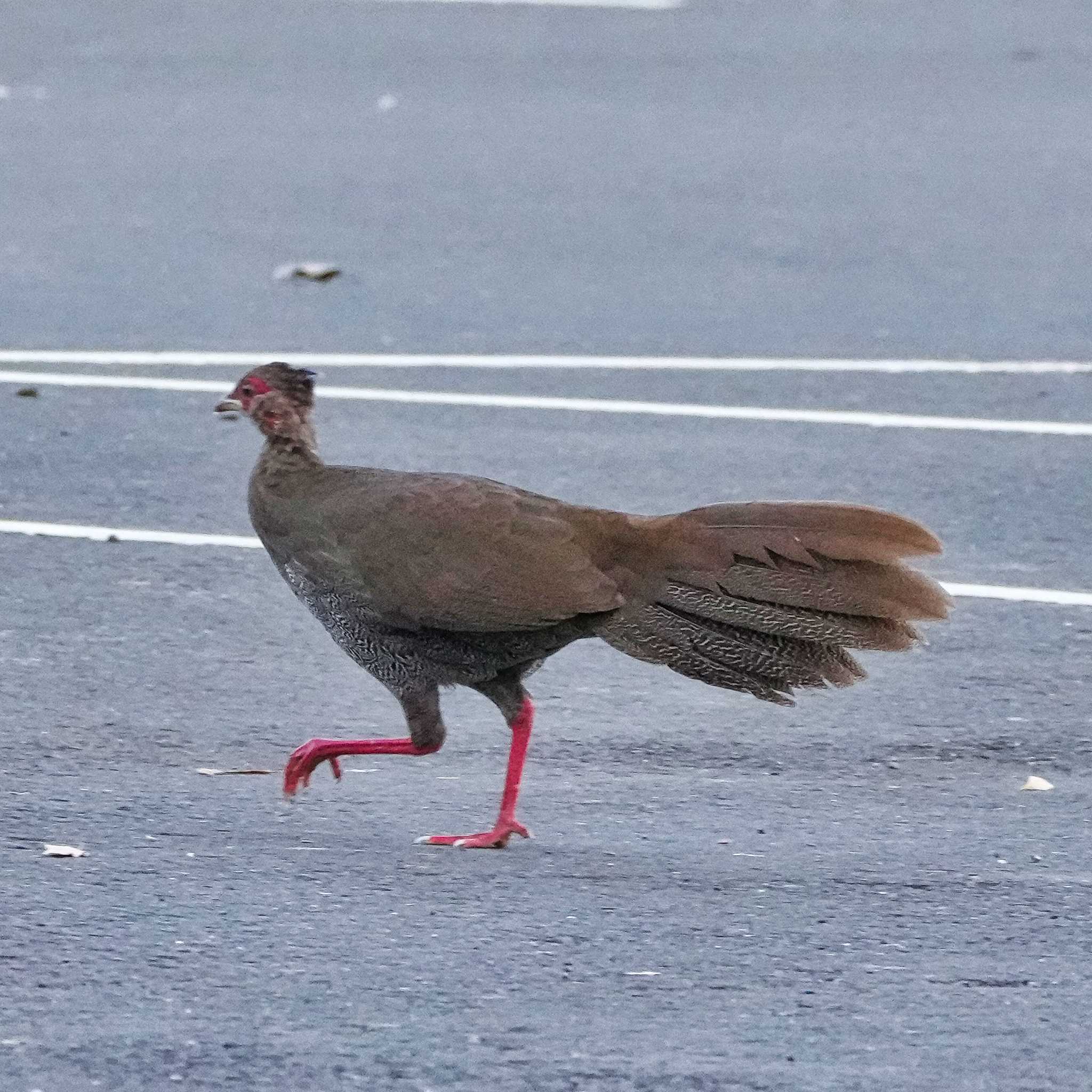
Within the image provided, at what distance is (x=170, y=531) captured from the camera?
7613 millimetres

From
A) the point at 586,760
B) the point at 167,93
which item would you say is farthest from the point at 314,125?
the point at 586,760

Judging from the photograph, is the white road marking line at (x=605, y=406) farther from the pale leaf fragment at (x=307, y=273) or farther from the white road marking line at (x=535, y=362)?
the pale leaf fragment at (x=307, y=273)

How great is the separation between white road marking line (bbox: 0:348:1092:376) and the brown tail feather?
158 inches

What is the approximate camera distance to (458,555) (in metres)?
5.33

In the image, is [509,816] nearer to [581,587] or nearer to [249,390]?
[581,587]

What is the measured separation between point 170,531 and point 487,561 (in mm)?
2520

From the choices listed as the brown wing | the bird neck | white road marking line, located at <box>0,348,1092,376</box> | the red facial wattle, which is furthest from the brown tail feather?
white road marking line, located at <box>0,348,1092,376</box>

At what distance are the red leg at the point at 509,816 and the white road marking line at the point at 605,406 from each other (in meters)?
3.40

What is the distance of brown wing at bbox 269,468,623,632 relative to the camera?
5285 millimetres

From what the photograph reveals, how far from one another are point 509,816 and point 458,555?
578 mm

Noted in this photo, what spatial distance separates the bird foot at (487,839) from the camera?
17.3ft

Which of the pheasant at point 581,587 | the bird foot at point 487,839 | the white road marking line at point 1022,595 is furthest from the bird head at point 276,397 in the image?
the white road marking line at point 1022,595

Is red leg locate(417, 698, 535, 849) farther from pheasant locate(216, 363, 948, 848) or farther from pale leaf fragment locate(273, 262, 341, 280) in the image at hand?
pale leaf fragment locate(273, 262, 341, 280)

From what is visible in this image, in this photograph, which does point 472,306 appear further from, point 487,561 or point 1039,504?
point 487,561
